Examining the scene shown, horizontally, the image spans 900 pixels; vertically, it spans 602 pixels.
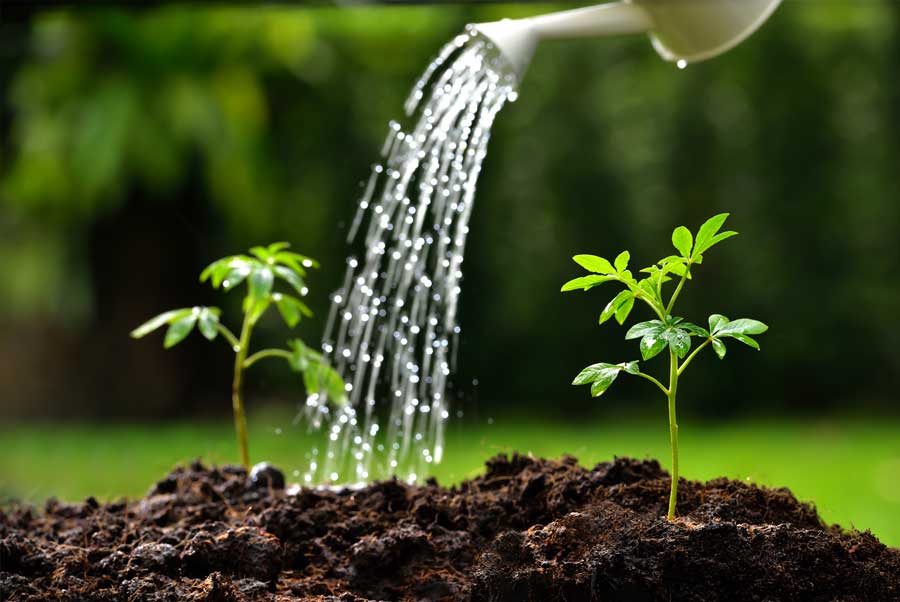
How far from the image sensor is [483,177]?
395cm

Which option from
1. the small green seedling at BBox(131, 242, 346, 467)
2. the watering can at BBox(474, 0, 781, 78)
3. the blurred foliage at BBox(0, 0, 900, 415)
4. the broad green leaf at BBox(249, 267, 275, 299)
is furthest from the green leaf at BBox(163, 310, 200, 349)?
the blurred foliage at BBox(0, 0, 900, 415)

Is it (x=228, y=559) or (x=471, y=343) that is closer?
(x=228, y=559)

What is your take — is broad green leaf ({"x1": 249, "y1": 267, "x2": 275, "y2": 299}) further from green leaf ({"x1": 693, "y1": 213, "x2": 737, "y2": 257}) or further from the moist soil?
green leaf ({"x1": 693, "y1": 213, "x2": 737, "y2": 257})

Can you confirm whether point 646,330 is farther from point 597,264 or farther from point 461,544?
point 461,544

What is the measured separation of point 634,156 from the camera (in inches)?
153

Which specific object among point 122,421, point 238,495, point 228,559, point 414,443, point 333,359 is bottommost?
point 228,559

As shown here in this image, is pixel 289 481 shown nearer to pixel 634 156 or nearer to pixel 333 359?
pixel 333 359

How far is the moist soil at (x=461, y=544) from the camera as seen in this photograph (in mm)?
984

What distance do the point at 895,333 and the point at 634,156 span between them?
118 cm

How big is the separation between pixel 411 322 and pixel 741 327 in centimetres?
73

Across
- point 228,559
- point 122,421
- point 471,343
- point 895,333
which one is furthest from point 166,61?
point 228,559

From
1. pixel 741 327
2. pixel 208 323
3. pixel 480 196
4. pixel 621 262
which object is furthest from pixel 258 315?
pixel 480 196

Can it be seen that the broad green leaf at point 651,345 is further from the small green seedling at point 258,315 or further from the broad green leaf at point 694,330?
the small green seedling at point 258,315

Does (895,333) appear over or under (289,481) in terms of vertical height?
over
